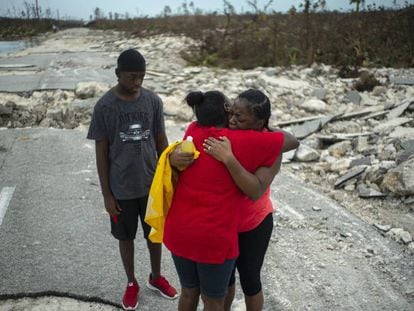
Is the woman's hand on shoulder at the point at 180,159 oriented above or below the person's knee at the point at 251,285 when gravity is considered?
above

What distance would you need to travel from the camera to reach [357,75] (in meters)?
11.2

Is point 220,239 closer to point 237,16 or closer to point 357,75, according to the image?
point 357,75

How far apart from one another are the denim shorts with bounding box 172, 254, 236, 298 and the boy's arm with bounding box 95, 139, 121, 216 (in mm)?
838

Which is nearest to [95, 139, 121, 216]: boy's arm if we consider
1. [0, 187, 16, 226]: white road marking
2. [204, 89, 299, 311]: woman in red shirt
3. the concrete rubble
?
[204, 89, 299, 311]: woman in red shirt

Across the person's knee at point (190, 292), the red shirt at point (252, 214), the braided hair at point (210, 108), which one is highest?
the braided hair at point (210, 108)

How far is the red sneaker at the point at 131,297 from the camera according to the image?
294 cm

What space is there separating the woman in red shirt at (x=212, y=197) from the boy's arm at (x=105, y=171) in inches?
32.7

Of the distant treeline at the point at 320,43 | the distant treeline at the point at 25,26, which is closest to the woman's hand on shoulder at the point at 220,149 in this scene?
the distant treeline at the point at 320,43

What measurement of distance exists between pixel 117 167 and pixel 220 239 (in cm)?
109

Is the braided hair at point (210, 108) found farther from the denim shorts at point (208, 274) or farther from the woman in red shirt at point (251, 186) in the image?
the denim shorts at point (208, 274)

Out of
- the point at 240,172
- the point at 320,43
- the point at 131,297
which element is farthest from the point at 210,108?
the point at 320,43

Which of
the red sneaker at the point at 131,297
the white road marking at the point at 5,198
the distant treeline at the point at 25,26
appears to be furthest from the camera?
the distant treeline at the point at 25,26

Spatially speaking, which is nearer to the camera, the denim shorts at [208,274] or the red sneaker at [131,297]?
the denim shorts at [208,274]

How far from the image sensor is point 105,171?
2.71 meters
